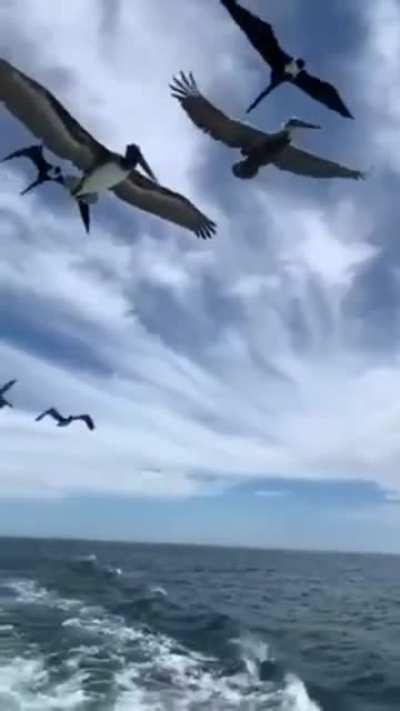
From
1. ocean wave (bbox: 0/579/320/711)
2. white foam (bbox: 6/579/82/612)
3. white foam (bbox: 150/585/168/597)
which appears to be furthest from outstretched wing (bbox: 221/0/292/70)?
white foam (bbox: 150/585/168/597)

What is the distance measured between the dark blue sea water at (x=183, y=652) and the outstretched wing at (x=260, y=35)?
24.7 meters

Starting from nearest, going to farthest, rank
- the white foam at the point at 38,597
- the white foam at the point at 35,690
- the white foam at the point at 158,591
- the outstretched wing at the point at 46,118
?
the outstretched wing at the point at 46,118
the white foam at the point at 35,690
the white foam at the point at 38,597
the white foam at the point at 158,591

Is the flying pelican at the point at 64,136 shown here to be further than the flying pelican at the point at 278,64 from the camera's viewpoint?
Yes

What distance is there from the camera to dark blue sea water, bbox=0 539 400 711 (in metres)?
Result: 34.7

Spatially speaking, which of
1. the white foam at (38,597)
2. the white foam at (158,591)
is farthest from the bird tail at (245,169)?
the white foam at (158,591)

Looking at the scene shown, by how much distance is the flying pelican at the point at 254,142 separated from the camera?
15211 millimetres

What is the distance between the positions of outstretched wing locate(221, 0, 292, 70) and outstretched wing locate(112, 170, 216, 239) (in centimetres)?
391

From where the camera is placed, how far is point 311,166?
1702cm

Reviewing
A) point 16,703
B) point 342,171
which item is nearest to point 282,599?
point 16,703

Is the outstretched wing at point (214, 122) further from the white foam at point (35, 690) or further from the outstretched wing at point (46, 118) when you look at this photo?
the white foam at point (35, 690)

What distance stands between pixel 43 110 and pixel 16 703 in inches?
934

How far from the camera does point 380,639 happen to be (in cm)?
5981

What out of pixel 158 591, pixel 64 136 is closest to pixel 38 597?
pixel 158 591

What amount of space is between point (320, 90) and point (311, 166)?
3.87 m
